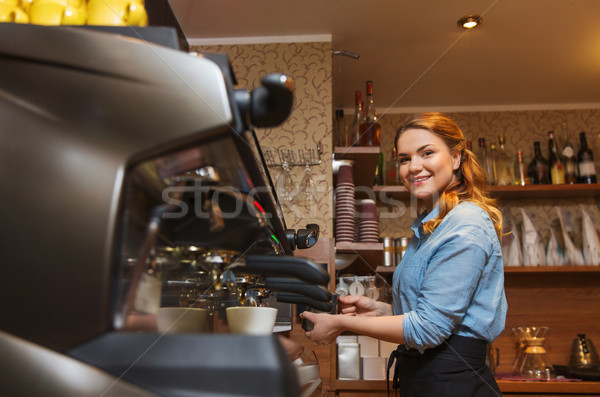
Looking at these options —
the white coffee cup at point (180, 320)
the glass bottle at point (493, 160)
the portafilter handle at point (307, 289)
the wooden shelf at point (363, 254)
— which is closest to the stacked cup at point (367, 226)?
the wooden shelf at point (363, 254)

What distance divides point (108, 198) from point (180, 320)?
20cm

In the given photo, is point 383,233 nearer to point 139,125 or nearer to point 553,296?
point 553,296

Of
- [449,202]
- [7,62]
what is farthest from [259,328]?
[449,202]

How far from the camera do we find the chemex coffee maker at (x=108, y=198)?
391 millimetres

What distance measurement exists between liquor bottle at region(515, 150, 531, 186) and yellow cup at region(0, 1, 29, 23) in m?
2.93

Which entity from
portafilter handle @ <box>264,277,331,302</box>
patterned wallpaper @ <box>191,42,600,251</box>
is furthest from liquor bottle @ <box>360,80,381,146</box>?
portafilter handle @ <box>264,277,331,302</box>

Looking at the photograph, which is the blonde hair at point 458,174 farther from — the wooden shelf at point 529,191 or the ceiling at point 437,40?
the wooden shelf at point 529,191

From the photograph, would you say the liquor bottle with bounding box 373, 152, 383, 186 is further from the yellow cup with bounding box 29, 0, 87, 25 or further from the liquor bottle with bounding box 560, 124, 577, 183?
the yellow cup with bounding box 29, 0, 87, 25

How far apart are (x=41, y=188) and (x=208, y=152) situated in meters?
0.15

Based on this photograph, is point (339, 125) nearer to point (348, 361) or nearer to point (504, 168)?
point (504, 168)

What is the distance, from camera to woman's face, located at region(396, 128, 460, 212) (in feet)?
4.21

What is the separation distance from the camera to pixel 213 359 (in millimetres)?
379

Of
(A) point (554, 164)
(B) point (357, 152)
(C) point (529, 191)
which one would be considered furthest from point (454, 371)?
(A) point (554, 164)

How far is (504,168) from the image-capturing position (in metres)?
3.09
